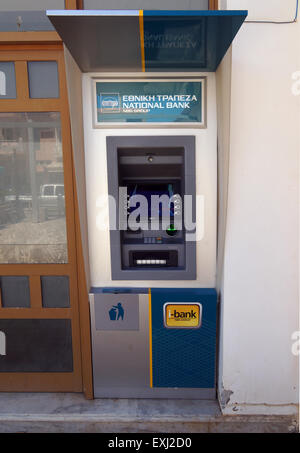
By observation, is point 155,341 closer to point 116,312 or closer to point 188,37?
point 116,312

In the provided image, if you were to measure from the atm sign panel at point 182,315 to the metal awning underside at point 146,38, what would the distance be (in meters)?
1.62

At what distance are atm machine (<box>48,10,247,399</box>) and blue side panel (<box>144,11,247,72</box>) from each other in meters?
0.05

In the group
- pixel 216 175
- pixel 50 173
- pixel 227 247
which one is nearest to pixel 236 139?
pixel 216 175

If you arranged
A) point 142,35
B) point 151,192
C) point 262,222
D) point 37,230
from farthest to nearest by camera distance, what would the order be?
1. point 37,230
2. point 151,192
3. point 262,222
4. point 142,35

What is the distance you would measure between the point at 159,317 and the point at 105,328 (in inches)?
16.1

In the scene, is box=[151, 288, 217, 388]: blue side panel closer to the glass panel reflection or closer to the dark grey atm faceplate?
the dark grey atm faceplate

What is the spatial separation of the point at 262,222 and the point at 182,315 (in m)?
0.86

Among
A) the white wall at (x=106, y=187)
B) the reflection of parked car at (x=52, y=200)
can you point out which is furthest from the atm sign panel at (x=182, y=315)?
the reflection of parked car at (x=52, y=200)

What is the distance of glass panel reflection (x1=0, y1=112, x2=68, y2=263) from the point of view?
7.24ft

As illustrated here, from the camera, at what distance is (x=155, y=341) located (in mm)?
2242

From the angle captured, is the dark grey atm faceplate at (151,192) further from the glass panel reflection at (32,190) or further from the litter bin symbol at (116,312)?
the glass panel reflection at (32,190)

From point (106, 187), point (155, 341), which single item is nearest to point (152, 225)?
point (106, 187)

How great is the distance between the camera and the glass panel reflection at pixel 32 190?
221cm

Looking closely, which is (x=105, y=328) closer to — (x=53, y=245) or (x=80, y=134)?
(x=53, y=245)
